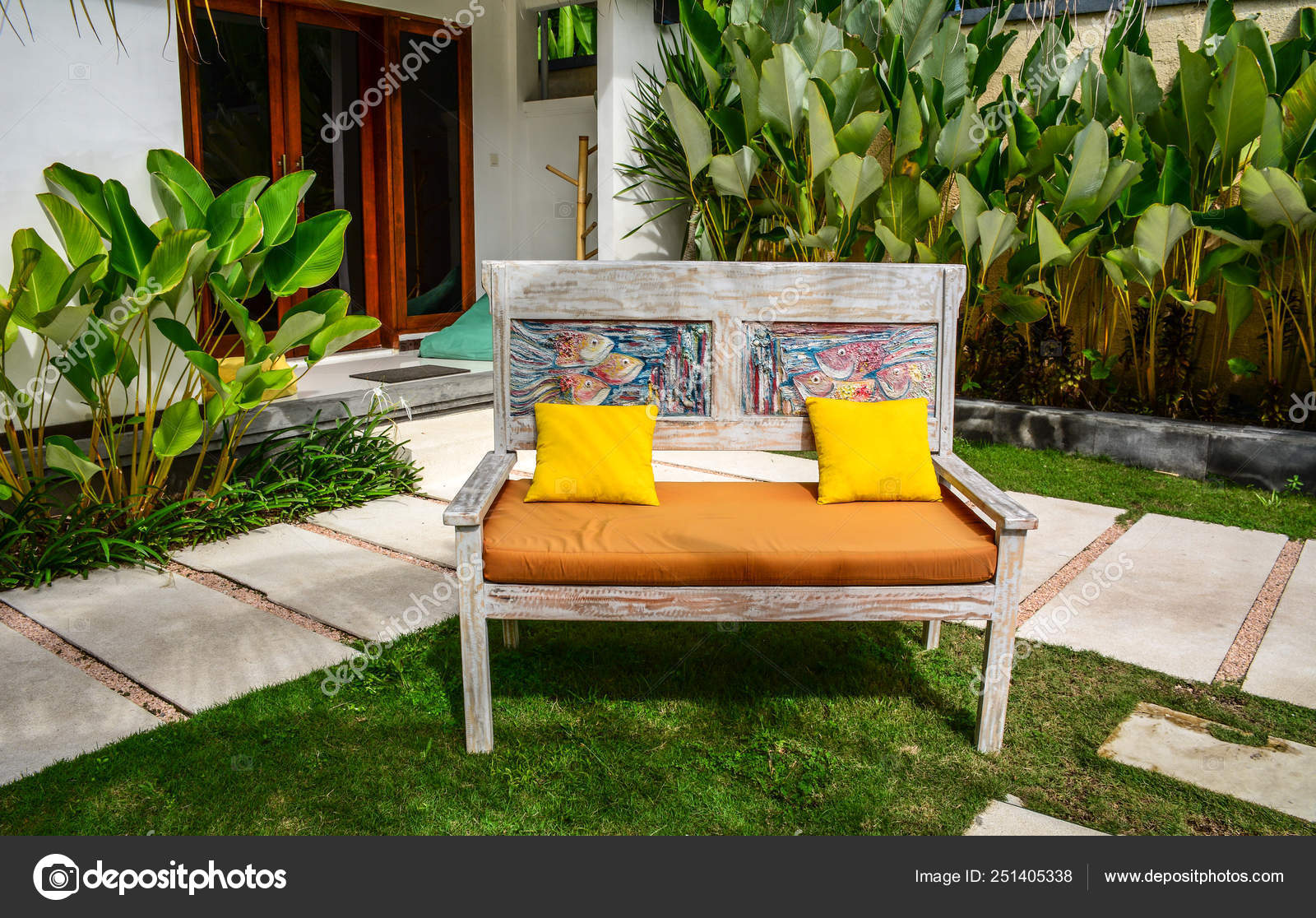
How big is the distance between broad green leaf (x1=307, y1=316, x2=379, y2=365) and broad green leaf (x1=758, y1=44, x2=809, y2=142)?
96.9 inches

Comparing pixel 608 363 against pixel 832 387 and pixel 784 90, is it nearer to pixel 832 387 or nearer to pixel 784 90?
pixel 832 387

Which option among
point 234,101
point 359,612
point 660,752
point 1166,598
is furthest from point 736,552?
point 234,101

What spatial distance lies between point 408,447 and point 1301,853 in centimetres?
422

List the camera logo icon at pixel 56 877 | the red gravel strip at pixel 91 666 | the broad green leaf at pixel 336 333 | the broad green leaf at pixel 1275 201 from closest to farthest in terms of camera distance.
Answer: the camera logo icon at pixel 56 877, the red gravel strip at pixel 91 666, the broad green leaf at pixel 336 333, the broad green leaf at pixel 1275 201

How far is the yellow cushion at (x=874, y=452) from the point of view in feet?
8.87

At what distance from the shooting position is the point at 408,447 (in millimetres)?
5359

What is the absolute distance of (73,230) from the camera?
133 inches

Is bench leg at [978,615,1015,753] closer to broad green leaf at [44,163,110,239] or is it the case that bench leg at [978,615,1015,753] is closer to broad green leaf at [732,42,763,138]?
broad green leaf at [44,163,110,239]

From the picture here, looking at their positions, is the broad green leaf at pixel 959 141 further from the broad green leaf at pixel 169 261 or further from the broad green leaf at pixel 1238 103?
the broad green leaf at pixel 169 261

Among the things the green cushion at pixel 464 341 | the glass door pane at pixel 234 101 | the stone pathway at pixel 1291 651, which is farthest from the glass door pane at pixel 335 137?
the stone pathway at pixel 1291 651

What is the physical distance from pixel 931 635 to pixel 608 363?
1.17 m

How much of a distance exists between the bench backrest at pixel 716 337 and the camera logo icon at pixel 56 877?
1.38 m

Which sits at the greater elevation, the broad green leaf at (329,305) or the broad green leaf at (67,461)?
the broad green leaf at (329,305)

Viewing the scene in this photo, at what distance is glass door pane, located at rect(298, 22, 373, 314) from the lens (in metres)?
6.89
